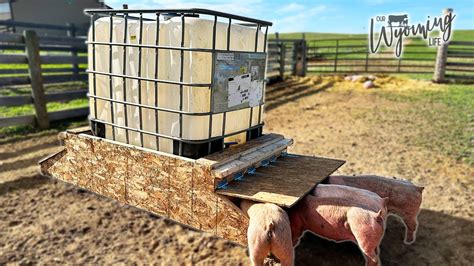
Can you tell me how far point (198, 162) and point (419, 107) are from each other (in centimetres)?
748

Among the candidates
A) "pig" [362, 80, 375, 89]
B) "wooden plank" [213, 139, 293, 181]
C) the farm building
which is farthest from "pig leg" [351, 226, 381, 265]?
the farm building

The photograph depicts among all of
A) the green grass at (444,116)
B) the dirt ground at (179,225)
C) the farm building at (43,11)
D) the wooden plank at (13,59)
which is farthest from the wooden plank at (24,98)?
the farm building at (43,11)

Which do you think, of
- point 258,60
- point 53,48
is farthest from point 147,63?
point 53,48

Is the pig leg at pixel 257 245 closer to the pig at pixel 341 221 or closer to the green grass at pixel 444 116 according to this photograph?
the pig at pixel 341 221

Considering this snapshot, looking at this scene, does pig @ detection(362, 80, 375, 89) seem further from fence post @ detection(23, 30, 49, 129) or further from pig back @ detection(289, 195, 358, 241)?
pig back @ detection(289, 195, 358, 241)

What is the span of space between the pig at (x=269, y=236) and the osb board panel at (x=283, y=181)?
8 cm

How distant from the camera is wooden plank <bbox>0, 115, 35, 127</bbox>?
18.7 feet

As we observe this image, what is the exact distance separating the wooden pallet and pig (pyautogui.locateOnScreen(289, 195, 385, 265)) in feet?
0.45

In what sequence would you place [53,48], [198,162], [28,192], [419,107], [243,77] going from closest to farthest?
1. [198,162]
2. [243,77]
3. [28,192]
4. [419,107]
5. [53,48]

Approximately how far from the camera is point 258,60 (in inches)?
92.3

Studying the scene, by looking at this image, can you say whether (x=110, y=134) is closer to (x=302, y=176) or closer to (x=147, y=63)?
(x=147, y=63)

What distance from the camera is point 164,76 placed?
202cm

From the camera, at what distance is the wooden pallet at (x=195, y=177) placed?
1925 millimetres

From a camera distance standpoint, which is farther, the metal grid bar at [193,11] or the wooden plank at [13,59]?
the wooden plank at [13,59]
